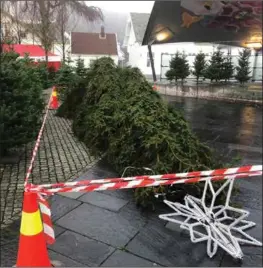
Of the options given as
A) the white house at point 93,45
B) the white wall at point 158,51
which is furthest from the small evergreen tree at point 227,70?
the white house at point 93,45

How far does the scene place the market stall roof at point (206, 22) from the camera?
14383 mm

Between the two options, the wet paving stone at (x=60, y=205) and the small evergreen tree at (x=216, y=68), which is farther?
the small evergreen tree at (x=216, y=68)

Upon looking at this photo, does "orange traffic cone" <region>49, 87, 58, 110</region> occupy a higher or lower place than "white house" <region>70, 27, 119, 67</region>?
lower

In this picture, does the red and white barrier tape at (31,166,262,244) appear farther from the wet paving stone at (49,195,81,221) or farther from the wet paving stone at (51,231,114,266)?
the wet paving stone at (49,195,81,221)

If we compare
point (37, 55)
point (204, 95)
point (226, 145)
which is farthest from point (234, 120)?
point (37, 55)

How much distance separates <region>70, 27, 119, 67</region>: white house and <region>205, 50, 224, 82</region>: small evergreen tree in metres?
25.8

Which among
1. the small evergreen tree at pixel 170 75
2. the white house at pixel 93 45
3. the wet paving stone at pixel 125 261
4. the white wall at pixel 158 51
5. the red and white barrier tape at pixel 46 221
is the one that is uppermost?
the white house at pixel 93 45

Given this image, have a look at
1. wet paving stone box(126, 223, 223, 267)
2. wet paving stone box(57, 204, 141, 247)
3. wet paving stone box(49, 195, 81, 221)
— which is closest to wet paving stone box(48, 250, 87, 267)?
wet paving stone box(57, 204, 141, 247)

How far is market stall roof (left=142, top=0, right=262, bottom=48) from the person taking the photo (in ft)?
47.2

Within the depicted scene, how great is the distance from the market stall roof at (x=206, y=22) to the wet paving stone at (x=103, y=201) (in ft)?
38.7

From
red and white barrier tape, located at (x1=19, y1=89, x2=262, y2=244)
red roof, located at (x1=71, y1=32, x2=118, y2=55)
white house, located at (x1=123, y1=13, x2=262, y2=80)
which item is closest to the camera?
red and white barrier tape, located at (x1=19, y1=89, x2=262, y2=244)

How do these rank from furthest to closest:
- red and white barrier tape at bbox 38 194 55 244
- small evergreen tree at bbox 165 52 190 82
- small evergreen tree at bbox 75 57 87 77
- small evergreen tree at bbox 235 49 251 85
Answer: small evergreen tree at bbox 165 52 190 82 → small evergreen tree at bbox 235 49 251 85 → small evergreen tree at bbox 75 57 87 77 → red and white barrier tape at bbox 38 194 55 244

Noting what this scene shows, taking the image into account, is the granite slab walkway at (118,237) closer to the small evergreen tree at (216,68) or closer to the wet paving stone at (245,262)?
the wet paving stone at (245,262)

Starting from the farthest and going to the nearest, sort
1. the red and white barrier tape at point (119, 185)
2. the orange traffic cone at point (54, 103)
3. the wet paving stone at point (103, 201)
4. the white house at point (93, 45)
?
the white house at point (93, 45)
the orange traffic cone at point (54, 103)
the wet paving stone at point (103, 201)
the red and white barrier tape at point (119, 185)
